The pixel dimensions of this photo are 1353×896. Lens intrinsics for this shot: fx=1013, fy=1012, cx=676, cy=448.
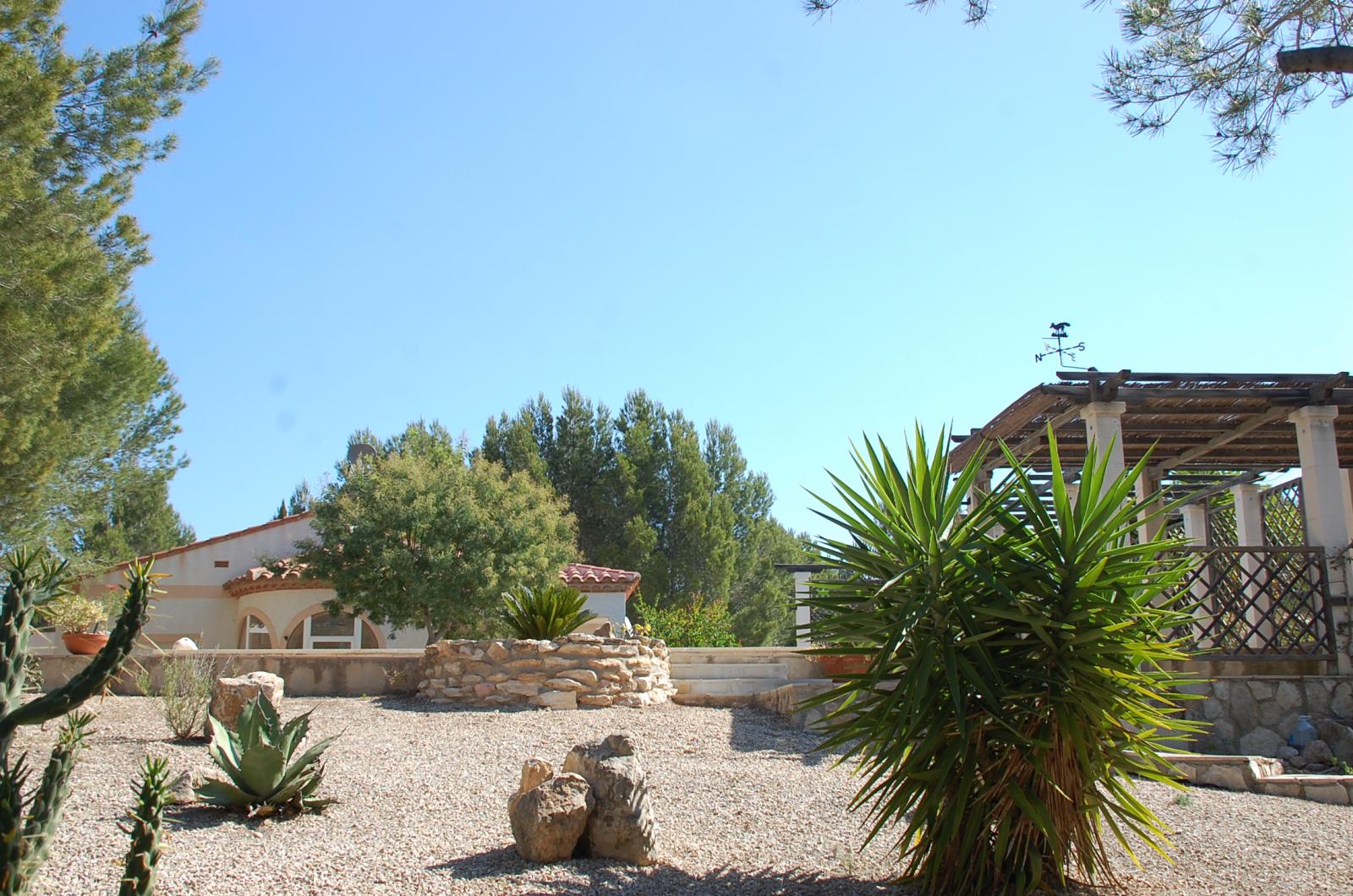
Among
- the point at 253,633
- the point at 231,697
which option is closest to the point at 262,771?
the point at 231,697

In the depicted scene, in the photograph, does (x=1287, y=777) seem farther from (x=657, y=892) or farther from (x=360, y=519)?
(x=360, y=519)

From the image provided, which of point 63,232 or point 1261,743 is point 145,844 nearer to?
point 63,232

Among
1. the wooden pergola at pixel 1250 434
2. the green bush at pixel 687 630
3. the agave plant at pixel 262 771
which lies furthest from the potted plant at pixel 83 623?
the wooden pergola at pixel 1250 434

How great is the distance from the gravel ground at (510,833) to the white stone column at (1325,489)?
14.8 feet

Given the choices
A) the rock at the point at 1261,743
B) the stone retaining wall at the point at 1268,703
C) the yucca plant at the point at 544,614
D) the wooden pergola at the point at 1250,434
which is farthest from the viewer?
the yucca plant at the point at 544,614

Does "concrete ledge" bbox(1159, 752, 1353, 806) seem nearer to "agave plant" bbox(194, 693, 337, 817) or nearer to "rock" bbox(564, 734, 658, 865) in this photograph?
"rock" bbox(564, 734, 658, 865)

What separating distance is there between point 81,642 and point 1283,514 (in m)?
15.9

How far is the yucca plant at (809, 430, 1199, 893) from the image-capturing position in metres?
4.72

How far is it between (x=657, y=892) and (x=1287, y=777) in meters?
5.93

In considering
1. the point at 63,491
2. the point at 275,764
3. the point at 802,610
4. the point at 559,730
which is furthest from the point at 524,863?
the point at 802,610

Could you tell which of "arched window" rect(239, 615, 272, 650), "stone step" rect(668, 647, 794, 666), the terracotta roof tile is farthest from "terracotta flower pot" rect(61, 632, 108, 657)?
the terracotta roof tile

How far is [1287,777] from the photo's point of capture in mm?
8117

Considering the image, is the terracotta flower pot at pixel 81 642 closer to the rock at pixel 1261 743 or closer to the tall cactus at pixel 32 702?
the tall cactus at pixel 32 702

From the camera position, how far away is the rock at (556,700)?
11180mm
